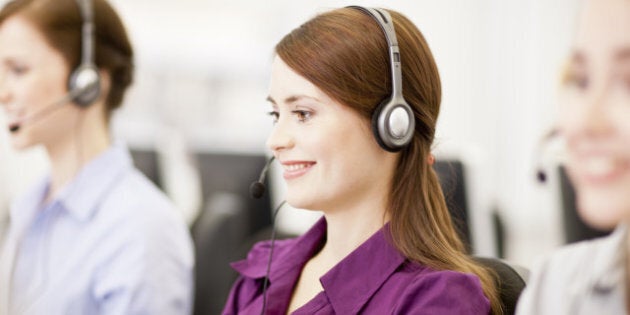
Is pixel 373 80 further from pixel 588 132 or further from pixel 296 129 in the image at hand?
pixel 588 132

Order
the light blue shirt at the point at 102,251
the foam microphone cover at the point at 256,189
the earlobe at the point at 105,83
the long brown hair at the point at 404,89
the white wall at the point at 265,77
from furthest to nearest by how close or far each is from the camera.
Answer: the white wall at the point at 265,77 → the earlobe at the point at 105,83 → the light blue shirt at the point at 102,251 → the foam microphone cover at the point at 256,189 → the long brown hair at the point at 404,89

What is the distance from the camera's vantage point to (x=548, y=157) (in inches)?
34.1

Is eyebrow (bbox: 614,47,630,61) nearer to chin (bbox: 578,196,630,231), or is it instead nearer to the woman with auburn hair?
chin (bbox: 578,196,630,231)

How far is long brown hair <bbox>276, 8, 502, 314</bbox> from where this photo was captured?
3.60ft

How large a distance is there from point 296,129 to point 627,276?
1.96ft

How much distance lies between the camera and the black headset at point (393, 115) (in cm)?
107

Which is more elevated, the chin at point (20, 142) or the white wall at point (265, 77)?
the chin at point (20, 142)

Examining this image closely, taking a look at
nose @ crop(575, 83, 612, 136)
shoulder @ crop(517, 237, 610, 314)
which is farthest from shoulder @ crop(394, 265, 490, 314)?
nose @ crop(575, 83, 612, 136)

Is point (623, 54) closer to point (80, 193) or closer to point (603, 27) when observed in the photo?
point (603, 27)

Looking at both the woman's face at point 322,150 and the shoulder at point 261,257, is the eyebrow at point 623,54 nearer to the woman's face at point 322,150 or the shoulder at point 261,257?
the woman's face at point 322,150

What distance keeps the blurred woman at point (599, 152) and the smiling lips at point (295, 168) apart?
0.50 m

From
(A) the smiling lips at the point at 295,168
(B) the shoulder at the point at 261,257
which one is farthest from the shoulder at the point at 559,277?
(B) the shoulder at the point at 261,257

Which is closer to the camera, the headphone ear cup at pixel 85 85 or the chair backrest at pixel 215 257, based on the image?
the headphone ear cup at pixel 85 85

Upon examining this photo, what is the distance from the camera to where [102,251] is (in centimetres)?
152
